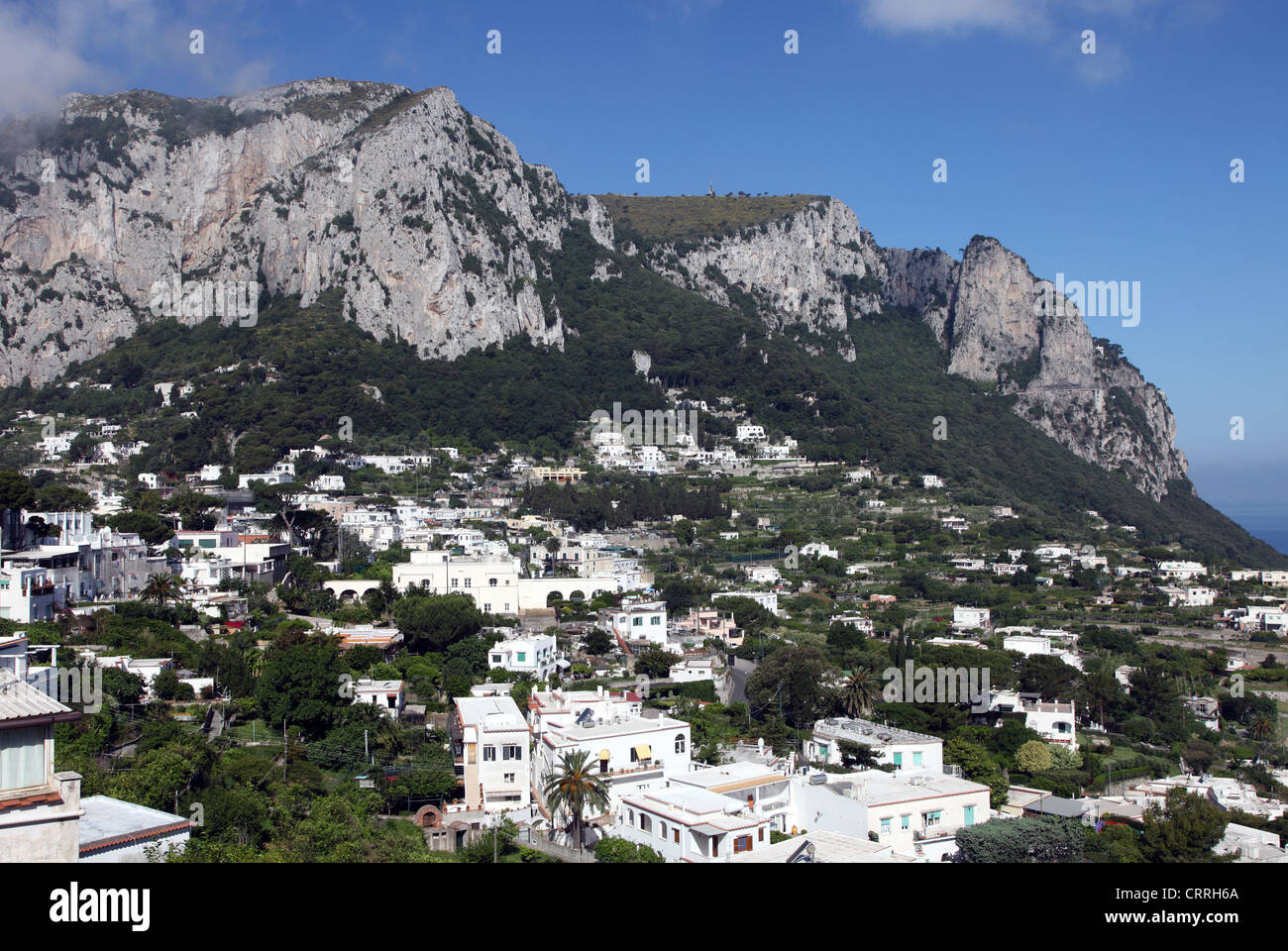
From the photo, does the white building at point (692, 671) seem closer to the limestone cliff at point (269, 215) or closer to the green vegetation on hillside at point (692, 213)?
the limestone cliff at point (269, 215)

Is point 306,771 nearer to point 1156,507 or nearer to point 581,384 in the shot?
point 581,384

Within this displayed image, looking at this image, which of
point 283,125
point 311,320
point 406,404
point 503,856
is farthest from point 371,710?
point 283,125

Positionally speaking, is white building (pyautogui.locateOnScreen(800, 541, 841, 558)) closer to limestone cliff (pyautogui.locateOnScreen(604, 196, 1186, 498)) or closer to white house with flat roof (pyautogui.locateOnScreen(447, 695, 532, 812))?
white house with flat roof (pyautogui.locateOnScreen(447, 695, 532, 812))

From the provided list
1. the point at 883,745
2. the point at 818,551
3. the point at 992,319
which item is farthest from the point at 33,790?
the point at 992,319

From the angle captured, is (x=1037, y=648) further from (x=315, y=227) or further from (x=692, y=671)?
(x=315, y=227)

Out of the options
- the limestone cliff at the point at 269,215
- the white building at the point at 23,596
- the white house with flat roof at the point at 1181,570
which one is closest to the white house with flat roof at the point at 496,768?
the white building at the point at 23,596
